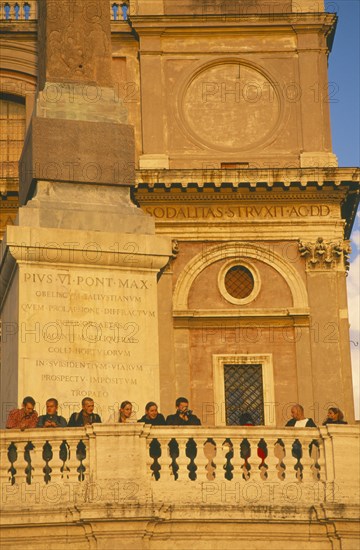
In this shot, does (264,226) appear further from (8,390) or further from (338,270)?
Answer: (8,390)

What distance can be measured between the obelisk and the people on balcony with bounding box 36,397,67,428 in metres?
1.17

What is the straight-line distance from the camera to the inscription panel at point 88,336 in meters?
21.8

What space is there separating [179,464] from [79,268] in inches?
185

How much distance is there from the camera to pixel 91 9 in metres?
25.7

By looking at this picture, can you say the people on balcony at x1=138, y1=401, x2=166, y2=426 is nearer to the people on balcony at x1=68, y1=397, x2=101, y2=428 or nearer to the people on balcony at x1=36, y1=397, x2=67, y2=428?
the people on balcony at x1=68, y1=397, x2=101, y2=428

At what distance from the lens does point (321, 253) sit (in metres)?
42.8

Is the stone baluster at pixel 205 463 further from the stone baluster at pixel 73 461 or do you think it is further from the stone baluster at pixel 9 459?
the stone baluster at pixel 9 459

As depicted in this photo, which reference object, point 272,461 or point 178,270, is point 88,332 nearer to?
point 272,461

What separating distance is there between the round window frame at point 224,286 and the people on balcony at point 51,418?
22.1 m

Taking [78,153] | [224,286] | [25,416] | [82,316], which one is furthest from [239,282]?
[25,416]

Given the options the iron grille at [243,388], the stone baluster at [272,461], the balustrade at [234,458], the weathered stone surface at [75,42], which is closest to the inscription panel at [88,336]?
the balustrade at [234,458]

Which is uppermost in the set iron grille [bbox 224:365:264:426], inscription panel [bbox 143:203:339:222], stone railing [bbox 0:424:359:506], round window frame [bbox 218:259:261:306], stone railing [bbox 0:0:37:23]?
stone railing [bbox 0:0:37:23]

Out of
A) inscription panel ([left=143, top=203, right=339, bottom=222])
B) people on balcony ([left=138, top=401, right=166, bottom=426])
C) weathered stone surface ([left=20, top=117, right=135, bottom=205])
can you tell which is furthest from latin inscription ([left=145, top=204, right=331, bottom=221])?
people on balcony ([left=138, top=401, right=166, bottom=426])

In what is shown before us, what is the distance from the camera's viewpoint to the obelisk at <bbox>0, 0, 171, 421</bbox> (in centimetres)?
2192
